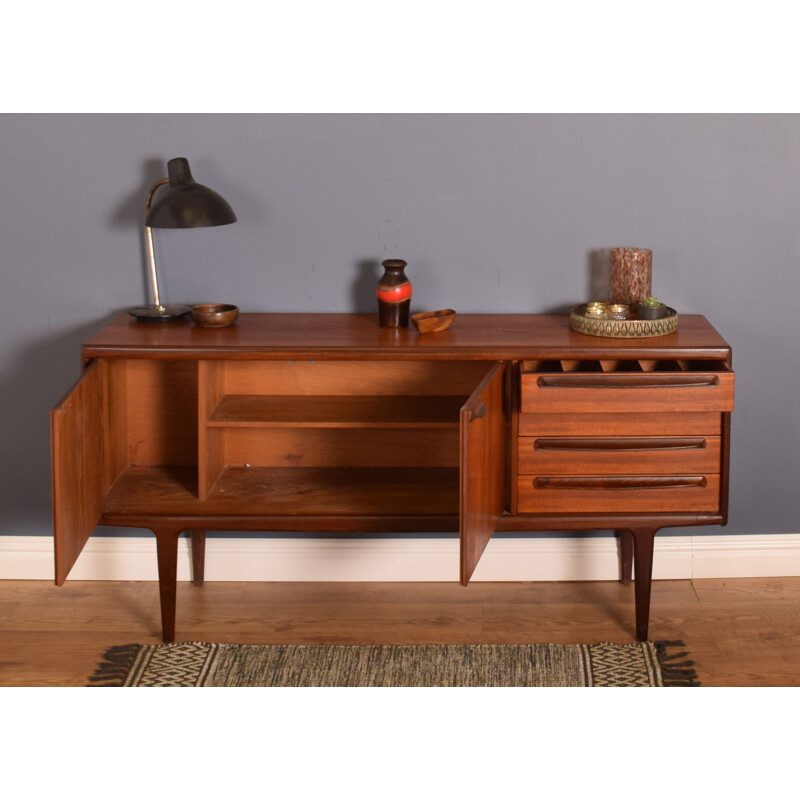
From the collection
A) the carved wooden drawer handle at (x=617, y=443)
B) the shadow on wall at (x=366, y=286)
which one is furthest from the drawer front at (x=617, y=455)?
the shadow on wall at (x=366, y=286)

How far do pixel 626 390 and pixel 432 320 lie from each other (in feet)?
1.85

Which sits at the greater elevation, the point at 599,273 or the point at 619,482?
the point at 599,273

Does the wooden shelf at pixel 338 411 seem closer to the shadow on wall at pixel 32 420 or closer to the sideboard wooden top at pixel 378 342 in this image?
the sideboard wooden top at pixel 378 342

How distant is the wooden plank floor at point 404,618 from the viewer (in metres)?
3.26

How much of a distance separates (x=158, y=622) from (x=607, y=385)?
1.50m

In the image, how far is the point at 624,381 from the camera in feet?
10.0

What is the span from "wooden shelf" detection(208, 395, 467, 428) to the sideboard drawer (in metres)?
0.28

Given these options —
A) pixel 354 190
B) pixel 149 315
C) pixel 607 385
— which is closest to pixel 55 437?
pixel 149 315

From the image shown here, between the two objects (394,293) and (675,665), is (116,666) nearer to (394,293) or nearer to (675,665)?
(394,293)

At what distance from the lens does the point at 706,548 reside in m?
3.69

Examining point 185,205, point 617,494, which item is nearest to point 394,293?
point 185,205

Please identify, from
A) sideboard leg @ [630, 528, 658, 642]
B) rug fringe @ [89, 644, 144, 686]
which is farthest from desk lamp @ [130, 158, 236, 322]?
sideboard leg @ [630, 528, 658, 642]

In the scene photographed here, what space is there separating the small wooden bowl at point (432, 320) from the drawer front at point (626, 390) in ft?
1.02

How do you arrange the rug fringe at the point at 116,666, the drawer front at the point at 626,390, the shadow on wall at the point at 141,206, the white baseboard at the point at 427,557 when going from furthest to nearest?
the white baseboard at the point at 427,557, the shadow on wall at the point at 141,206, the rug fringe at the point at 116,666, the drawer front at the point at 626,390
